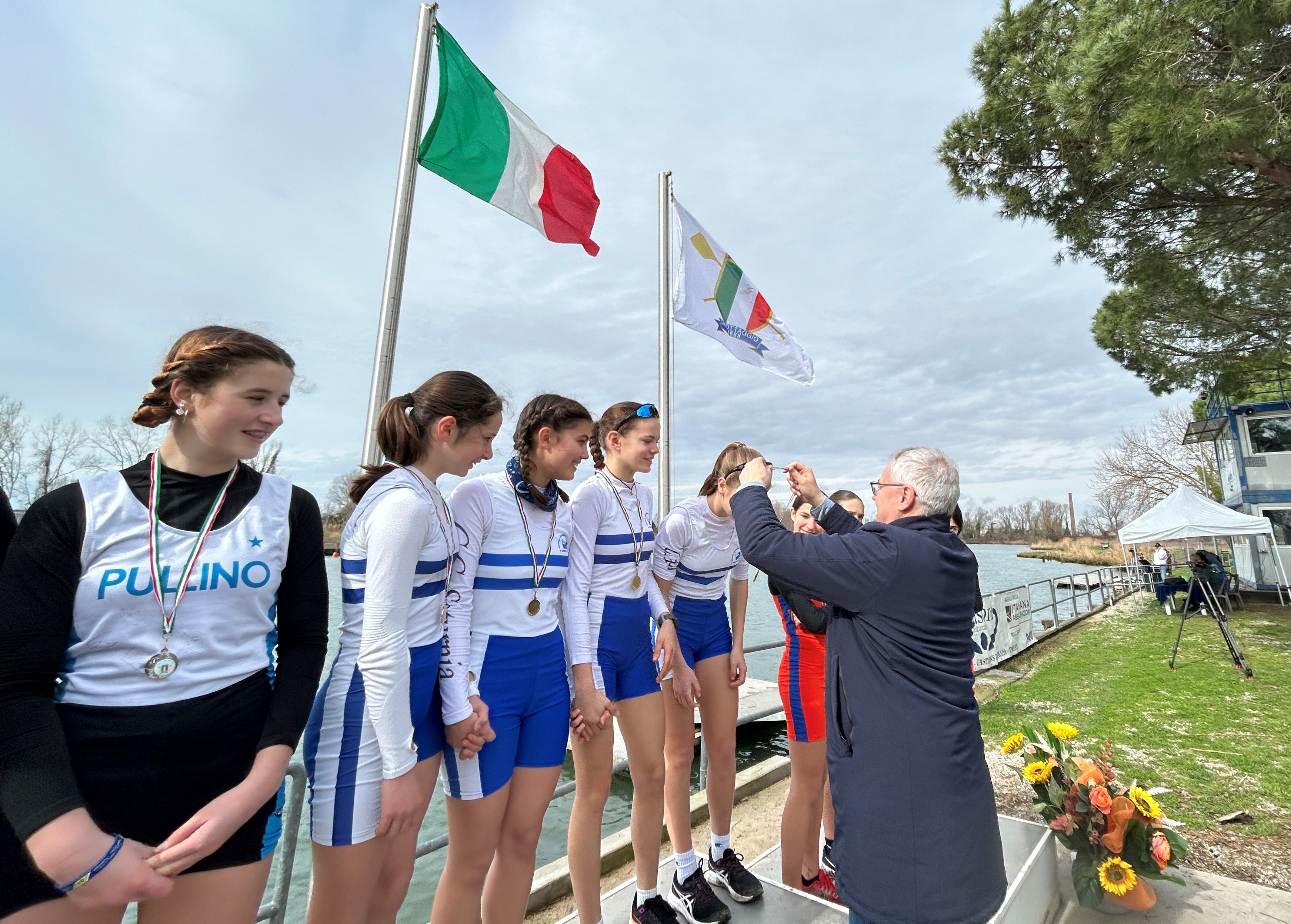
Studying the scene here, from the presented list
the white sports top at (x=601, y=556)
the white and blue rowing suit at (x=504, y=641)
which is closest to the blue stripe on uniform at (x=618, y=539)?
the white sports top at (x=601, y=556)

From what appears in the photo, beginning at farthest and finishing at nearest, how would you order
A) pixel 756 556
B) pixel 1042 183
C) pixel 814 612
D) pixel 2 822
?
pixel 1042 183
pixel 814 612
pixel 756 556
pixel 2 822

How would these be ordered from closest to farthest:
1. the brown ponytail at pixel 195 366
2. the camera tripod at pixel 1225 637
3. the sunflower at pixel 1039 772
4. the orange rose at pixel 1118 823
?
the brown ponytail at pixel 195 366 → the orange rose at pixel 1118 823 → the sunflower at pixel 1039 772 → the camera tripod at pixel 1225 637

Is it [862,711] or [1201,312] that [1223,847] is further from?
[1201,312]

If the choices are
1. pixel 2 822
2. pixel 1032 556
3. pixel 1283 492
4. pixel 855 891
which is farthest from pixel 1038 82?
pixel 1032 556

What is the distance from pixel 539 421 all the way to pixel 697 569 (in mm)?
1163

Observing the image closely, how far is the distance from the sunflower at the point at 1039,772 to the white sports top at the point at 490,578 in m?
2.57

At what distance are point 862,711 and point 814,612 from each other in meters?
0.81

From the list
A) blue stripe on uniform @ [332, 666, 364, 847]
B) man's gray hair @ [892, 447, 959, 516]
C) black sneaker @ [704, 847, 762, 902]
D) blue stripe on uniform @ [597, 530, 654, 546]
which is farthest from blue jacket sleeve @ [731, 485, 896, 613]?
black sneaker @ [704, 847, 762, 902]

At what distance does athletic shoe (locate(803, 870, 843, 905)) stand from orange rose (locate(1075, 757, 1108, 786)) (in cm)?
127

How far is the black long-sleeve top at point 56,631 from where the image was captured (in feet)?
3.72

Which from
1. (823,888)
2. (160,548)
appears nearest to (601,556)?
(160,548)

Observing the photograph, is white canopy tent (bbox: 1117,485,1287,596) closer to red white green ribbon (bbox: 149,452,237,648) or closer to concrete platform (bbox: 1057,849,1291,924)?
concrete platform (bbox: 1057,849,1291,924)

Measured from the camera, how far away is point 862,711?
71.5 inches

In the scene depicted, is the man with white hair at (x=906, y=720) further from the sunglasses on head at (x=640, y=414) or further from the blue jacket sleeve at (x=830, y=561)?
the sunglasses on head at (x=640, y=414)
